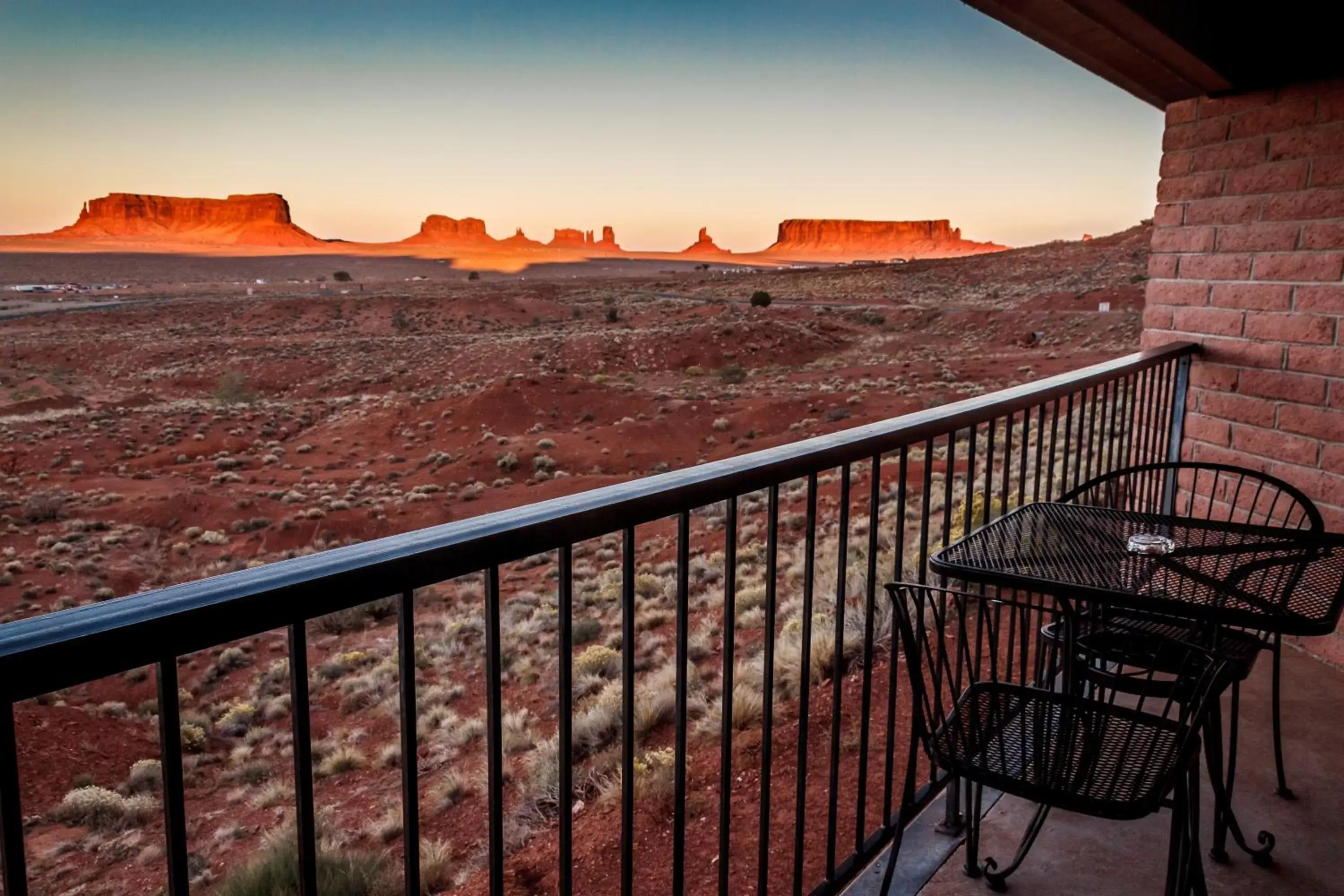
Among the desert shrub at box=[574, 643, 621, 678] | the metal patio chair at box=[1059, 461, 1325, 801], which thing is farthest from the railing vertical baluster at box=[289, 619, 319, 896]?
the desert shrub at box=[574, 643, 621, 678]

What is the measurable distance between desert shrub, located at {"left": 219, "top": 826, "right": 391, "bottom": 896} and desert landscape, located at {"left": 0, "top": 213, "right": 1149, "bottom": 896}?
25mm

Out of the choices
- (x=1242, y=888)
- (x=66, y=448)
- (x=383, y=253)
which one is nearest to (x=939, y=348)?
(x=66, y=448)

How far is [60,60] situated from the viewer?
272 feet

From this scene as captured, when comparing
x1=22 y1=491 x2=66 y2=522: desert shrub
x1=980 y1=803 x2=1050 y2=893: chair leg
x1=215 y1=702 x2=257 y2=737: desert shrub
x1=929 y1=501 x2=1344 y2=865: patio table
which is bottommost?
x1=22 y1=491 x2=66 y2=522: desert shrub

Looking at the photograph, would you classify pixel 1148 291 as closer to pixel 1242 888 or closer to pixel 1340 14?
pixel 1340 14

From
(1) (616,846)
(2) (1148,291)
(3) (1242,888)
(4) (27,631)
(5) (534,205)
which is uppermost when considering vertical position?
(5) (534,205)

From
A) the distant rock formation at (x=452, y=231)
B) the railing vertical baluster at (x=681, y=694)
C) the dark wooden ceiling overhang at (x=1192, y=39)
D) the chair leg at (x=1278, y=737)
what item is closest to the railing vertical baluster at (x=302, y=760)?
the railing vertical baluster at (x=681, y=694)

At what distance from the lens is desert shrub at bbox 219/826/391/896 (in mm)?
3973

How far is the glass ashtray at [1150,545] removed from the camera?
2.15 meters

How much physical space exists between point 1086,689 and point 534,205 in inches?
4556

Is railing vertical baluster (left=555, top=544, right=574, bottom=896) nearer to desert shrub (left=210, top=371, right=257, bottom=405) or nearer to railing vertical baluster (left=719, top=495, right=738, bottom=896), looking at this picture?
railing vertical baluster (left=719, top=495, right=738, bottom=896)

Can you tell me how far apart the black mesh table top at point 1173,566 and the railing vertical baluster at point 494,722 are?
115 cm

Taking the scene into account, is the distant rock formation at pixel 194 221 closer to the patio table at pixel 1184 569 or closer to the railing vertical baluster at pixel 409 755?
the patio table at pixel 1184 569

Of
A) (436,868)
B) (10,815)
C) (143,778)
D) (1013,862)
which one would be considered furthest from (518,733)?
(10,815)
